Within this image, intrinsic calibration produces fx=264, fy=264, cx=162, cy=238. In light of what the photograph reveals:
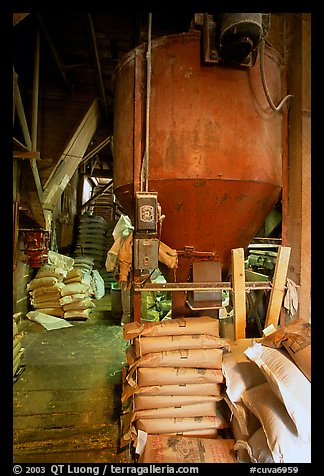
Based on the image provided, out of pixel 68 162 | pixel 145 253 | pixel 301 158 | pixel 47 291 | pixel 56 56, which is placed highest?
pixel 56 56

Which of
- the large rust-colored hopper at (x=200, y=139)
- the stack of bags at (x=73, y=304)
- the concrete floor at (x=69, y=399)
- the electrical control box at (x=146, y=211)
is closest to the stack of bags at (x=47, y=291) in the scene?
the stack of bags at (x=73, y=304)

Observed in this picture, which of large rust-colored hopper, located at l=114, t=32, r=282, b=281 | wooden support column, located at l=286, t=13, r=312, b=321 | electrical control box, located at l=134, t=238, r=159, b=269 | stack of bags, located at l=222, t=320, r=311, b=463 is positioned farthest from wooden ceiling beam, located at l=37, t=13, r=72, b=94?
stack of bags, located at l=222, t=320, r=311, b=463

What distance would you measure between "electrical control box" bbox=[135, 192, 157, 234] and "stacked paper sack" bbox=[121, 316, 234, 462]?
88 centimetres

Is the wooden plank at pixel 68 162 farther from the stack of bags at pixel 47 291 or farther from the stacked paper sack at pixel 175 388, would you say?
the stacked paper sack at pixel 175 388

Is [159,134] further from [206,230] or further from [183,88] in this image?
[206,230]

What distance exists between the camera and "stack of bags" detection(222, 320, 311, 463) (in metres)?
1.46

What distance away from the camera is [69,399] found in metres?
2.62

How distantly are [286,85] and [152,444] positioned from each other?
344 centimetres

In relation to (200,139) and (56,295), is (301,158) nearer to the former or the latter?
(200,139)

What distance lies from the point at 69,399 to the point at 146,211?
2030mm

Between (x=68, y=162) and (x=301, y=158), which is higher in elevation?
(x=68, y=162)

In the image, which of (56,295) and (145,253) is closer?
(145,253)

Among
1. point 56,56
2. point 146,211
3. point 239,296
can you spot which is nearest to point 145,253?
point 146,211

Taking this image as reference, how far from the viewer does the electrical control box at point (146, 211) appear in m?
2.20
